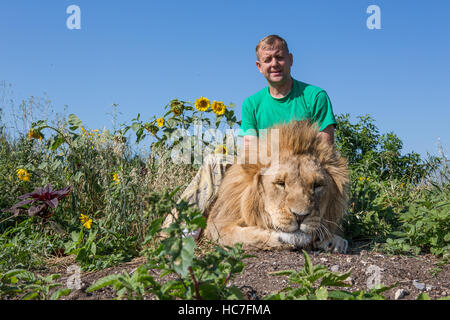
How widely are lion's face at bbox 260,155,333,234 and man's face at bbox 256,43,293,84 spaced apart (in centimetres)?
147

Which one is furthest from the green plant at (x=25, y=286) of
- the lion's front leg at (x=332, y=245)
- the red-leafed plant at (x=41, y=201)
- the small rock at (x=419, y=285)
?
the small rock at (x=419, y=285)

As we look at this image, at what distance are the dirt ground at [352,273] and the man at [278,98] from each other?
4.81 ft

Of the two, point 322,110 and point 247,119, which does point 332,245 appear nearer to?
point 322,110

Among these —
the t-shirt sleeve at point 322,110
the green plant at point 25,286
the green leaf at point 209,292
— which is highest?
the t-shirt sleeve at point 322,110

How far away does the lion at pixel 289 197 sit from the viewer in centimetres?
336

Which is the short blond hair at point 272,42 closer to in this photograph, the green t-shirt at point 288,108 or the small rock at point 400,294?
the green t-shirt at point 288,108

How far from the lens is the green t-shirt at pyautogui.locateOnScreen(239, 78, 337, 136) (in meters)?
4.51

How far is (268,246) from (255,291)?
97 cm

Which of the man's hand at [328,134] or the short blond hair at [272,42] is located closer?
the man's hand at [328,134]

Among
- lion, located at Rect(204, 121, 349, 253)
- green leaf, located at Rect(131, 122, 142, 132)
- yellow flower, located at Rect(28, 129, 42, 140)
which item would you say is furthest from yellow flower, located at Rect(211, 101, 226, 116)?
yellow flower, located at Rect(28, 129, 42, 140)

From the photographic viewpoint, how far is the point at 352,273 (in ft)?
10.1
